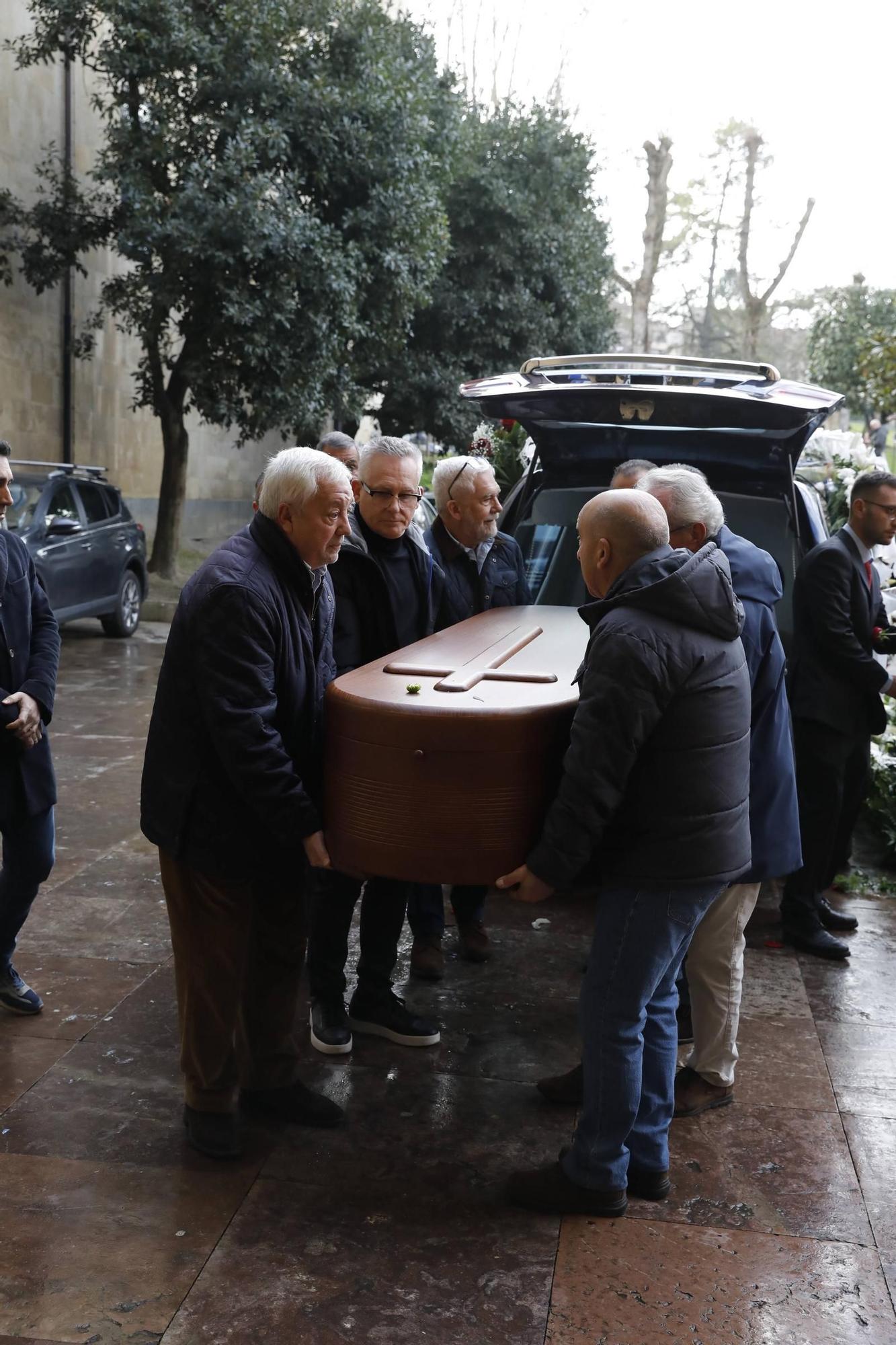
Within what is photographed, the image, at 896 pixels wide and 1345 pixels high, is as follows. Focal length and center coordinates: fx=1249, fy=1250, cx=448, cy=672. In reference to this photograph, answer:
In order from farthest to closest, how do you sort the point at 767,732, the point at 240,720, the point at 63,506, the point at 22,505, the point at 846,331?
the point at 846,331, the point at 63,506, the point at 22,505, the point at 767,732, the point at 240,720

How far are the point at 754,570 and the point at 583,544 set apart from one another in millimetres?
920

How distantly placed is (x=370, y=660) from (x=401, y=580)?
11.7 inches

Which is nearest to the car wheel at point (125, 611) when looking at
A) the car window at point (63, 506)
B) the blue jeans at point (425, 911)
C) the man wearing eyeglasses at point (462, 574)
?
the car window at point (63, 506)

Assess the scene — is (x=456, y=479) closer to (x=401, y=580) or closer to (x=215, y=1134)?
(x=401, y=580)

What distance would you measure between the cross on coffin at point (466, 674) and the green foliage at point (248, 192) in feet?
39.0

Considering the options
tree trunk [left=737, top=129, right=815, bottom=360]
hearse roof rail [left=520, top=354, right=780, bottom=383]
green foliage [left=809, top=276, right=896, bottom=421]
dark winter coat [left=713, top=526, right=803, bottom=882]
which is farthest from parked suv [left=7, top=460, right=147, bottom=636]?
tree trunk [left=737, top=129, right=815, bottom=360]

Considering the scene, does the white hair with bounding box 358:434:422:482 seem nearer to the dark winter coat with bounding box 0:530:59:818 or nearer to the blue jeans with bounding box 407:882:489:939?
the dark winter coat with bounding box 0:530:59:818

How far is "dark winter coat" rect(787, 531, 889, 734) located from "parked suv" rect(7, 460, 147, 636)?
7.96 metres

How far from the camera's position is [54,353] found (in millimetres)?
17156

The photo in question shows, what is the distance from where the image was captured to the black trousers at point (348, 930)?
13.1 feet

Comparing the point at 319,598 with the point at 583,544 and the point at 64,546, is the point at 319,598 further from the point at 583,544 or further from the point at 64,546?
the point at 64,546

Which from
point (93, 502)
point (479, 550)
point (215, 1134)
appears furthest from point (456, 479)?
point (93, 502)

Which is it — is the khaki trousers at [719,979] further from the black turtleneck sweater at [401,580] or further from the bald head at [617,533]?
the black turtleneck sweater at [401,580]

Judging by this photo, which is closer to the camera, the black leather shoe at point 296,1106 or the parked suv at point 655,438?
the black leather shoe at point 296,1106
